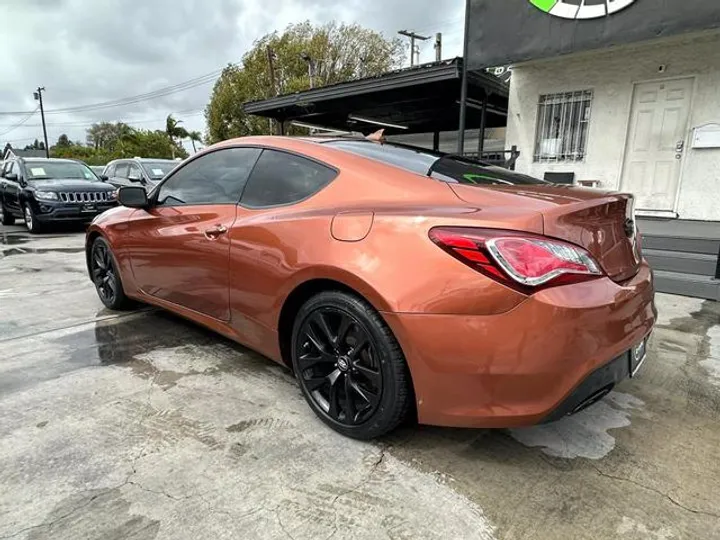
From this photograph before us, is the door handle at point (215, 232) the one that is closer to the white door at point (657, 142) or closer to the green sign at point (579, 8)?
the green sign at point (579, 8)

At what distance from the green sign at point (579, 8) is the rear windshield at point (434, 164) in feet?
14.2

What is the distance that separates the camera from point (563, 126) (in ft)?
24.2

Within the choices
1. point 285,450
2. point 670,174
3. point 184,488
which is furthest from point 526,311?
point 670,174

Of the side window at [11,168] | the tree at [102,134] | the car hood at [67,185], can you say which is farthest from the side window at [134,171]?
the tree at [102,134]

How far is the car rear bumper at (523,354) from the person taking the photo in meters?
1.69

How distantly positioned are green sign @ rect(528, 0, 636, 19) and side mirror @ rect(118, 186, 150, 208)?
18.2 ft

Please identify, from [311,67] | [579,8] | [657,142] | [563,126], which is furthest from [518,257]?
[311,67]

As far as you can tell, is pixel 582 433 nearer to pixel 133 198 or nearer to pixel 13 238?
pixel 133 198

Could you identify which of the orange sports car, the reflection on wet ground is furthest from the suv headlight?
the orange sports car

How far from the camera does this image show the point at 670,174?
6.60m

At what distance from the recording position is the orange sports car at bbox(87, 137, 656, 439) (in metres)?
1.73

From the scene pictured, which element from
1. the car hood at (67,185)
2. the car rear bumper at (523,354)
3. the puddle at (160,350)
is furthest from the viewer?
the car hood at (67,185)

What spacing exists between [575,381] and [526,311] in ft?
1.11

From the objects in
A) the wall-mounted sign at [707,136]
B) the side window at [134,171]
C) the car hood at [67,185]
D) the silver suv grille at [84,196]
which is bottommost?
the silver suv grille at [84,196]
